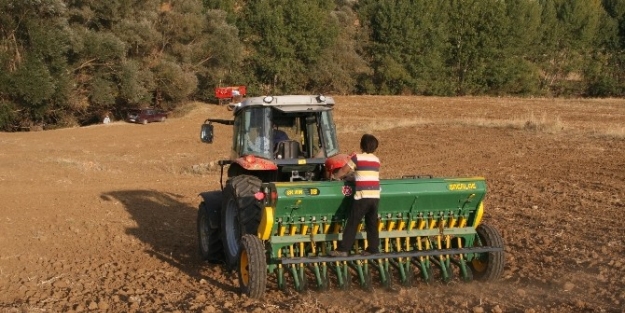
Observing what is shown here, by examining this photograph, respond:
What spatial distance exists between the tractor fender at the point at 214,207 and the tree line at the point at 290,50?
103 ft

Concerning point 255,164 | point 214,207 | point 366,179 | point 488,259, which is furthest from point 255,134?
point 488,259

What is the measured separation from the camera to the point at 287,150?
852 centimetres

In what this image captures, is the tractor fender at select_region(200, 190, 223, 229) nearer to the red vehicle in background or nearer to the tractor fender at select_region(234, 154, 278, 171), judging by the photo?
the tractor fender at select_region(234, 154, 278, 171)

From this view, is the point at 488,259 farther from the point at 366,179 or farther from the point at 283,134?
the point at 283,134

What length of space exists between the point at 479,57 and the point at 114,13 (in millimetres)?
33757

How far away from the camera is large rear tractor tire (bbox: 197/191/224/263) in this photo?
28.5 ft

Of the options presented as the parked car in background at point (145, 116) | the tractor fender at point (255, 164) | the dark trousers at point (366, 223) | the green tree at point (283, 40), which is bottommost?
the parked car in background at point (145, 116)

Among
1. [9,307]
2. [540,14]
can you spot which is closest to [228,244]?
[9,307]

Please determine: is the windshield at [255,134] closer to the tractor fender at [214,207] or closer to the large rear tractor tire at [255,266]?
the tractor fender at [214,207]

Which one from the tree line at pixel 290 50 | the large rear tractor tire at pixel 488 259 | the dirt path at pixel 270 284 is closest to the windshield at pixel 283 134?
the dirt path at pixel 270 284

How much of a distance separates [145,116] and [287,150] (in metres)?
34.5

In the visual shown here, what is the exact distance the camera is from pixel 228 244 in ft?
26.7

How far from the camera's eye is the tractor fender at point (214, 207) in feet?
28.5

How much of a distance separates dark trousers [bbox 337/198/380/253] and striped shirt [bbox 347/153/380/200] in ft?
0.19
